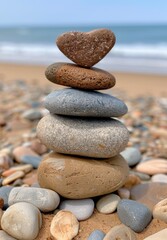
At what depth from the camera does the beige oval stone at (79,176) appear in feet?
8.81

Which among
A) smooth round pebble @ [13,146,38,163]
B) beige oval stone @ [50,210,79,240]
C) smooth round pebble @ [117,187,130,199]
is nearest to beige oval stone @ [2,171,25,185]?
smooth round pebble @ [13,146,38,163]

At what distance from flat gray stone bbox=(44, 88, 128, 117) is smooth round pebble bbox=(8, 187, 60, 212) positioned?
2.16 feet

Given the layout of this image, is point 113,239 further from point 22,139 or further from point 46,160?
point 22,139

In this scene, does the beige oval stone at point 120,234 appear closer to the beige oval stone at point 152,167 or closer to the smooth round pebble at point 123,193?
the smooth round pebble at point 123,193

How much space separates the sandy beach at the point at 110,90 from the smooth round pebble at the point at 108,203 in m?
0.04

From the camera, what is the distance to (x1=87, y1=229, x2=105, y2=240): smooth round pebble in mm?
2414

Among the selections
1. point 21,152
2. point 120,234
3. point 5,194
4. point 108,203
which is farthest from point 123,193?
point 21,152

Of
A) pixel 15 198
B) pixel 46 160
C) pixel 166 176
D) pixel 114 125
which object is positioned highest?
pixel 114 125

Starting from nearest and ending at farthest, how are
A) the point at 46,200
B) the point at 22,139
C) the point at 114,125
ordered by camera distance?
1. the point at 46,200
2. the point at 114,125
3. the point at 22,139

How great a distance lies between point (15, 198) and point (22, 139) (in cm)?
219

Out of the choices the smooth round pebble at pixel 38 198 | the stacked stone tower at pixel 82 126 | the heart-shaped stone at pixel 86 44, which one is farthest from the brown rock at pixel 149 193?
the heart-shaped stone at pixel 86 44

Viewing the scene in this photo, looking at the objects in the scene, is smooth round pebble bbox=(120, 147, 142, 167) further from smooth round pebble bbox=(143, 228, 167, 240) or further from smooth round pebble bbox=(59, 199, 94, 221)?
smooth round pebble bbox=(143, 228, 167, 240)

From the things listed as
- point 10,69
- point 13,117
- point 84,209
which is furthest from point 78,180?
point 10,69

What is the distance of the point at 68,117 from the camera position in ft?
9.21
